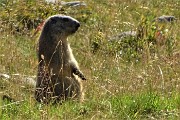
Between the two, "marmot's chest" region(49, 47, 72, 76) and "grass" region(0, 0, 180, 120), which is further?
"marmot's chest" region(49, 47, 72, 76)

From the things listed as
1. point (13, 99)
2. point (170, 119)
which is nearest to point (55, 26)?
point (13, 99)

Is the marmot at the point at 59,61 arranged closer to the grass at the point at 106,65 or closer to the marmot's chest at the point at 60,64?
the marmot's chest at the point at 60,64

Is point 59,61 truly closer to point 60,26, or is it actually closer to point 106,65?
point 60,26

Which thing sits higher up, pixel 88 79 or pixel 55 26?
pixel 55 26

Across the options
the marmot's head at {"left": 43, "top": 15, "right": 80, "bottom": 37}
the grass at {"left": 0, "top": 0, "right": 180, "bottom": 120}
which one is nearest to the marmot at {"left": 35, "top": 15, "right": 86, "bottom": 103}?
the marmot's head at {"left": 43, "top": 15, "right": 80, "bottom": 37}

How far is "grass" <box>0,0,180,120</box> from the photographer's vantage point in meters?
6.29

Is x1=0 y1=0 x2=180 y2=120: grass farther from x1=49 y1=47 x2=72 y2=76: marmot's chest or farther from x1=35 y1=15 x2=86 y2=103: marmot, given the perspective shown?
x1=49 y1=47 x2=72 y2=76: marmot's chest

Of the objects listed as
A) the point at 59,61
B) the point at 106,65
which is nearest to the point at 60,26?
the point at 59,61

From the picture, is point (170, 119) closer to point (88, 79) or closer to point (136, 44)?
point (88, 79)

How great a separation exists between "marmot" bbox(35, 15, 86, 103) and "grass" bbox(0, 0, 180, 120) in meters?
0.19

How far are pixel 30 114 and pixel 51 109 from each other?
321 mm

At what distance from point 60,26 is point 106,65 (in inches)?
36.7

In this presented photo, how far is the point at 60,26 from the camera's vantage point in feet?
29.1

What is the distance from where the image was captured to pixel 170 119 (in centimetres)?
583
